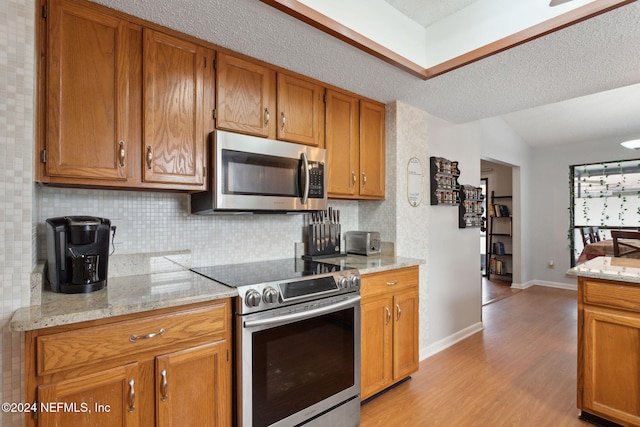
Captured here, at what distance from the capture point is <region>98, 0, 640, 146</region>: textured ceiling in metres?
1.55

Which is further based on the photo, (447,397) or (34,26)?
(447,397)

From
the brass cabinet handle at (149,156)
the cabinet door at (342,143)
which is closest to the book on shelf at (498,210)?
the cabinet door at (342,143)

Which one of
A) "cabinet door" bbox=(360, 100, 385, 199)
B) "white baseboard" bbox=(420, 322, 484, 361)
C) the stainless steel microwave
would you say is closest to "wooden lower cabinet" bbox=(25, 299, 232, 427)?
the stainless steel microwave

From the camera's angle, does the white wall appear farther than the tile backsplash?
Yes

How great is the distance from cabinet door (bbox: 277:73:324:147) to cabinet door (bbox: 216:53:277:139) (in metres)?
0.06

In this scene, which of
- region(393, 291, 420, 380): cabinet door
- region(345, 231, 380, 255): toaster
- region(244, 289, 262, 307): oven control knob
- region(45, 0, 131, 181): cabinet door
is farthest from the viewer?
region(345, 231, 380, 255): toaster

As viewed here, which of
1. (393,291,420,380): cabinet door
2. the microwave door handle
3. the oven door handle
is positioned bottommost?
(393,291,420,380): cabinet door

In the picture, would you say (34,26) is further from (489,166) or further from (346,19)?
(489,166)

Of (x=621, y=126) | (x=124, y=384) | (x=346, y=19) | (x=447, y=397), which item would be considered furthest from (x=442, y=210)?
(x=621, y=126)

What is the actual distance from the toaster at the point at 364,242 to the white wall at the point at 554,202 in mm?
4916

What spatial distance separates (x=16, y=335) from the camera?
1.16m

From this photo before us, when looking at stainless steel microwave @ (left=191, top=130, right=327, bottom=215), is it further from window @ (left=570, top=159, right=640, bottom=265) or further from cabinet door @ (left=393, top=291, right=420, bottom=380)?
window @ (left=570, top=159, right=640, bottom=265)

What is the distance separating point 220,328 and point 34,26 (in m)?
1.48

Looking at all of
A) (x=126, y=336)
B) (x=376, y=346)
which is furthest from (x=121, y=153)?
(x=376, y=346)
